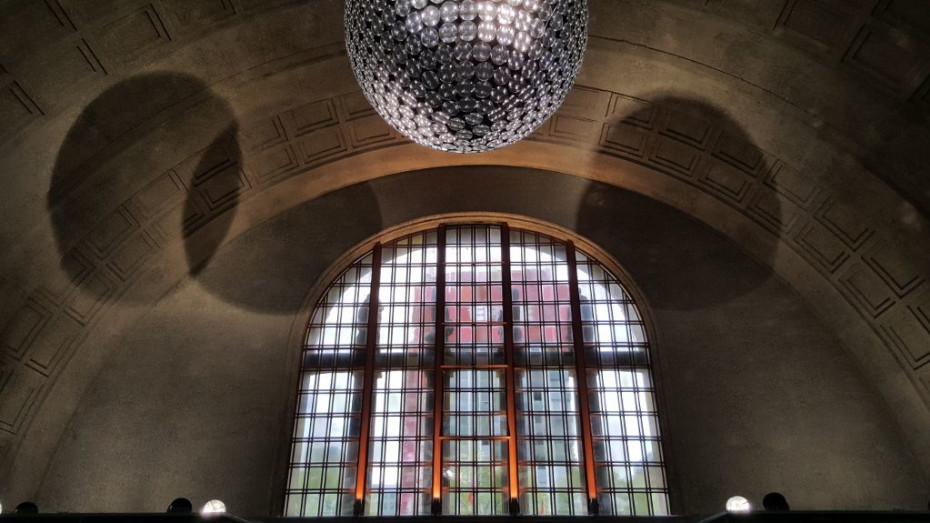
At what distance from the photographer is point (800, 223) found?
900 centimetres

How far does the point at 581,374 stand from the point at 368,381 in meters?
2.71

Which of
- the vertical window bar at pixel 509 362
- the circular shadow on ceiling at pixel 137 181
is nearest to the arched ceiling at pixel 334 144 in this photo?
the circular shadow on ceiling at pixel 137 181

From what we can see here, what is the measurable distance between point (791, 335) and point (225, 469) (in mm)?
7107

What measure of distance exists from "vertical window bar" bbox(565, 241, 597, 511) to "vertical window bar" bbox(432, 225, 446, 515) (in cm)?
172

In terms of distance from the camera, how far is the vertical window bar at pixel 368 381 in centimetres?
841

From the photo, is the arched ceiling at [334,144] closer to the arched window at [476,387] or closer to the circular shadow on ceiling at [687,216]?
the circular shadow on ceiling at [687,216]

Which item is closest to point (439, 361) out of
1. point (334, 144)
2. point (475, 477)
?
point (475, 477)

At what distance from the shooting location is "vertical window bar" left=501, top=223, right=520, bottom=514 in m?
8.38

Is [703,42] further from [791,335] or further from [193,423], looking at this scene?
[193,423]

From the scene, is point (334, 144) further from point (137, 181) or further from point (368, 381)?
point (368, 381)

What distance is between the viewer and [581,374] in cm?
909

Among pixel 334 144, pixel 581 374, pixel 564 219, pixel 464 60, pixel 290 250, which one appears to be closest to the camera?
pixel 464 60

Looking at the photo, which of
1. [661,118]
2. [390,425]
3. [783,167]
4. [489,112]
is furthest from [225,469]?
[783,167]

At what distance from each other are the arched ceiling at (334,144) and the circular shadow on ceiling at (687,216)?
39 mm
